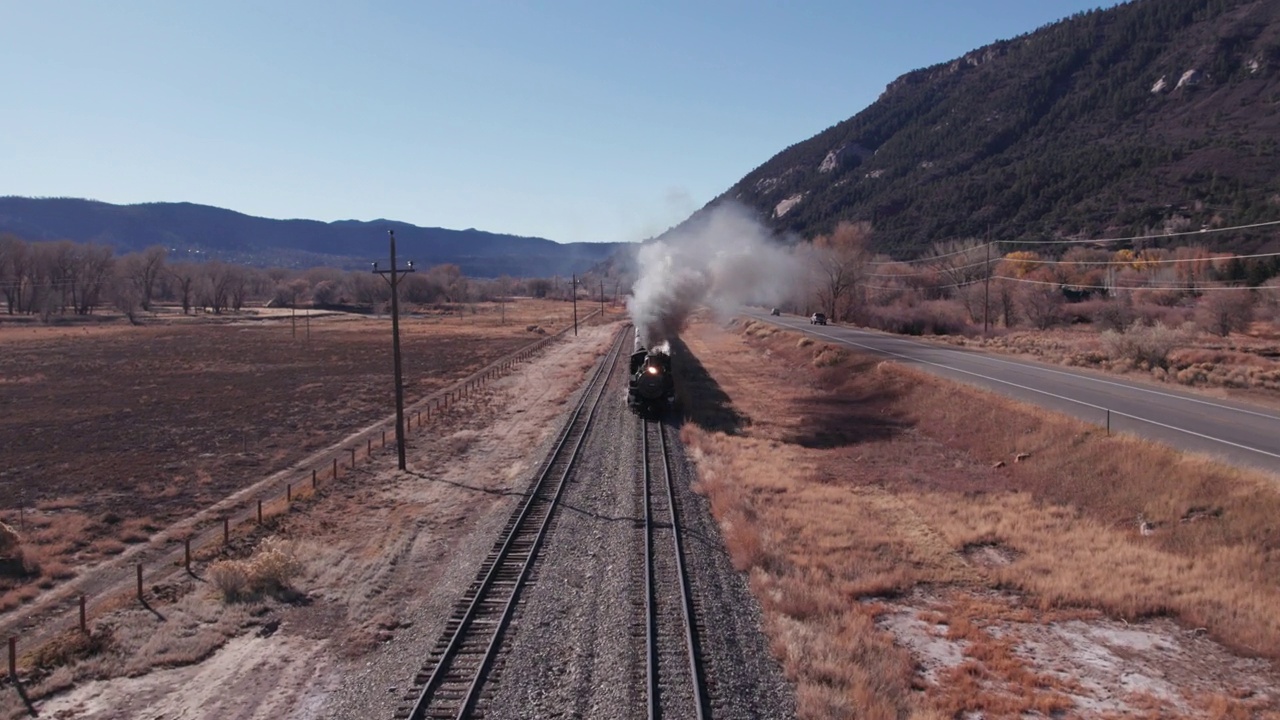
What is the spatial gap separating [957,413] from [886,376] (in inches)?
408

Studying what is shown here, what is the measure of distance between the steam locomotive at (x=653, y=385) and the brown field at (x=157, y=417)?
1331cm

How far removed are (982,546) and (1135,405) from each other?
571 inches

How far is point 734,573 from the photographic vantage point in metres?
16.3

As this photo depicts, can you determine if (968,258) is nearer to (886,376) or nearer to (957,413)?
(886,376)

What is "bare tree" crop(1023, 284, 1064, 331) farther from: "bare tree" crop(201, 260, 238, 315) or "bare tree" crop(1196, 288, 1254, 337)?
"bare tree" crop(201, 260, 238, 315)

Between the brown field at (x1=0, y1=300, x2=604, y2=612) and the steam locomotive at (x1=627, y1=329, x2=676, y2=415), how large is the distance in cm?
1331

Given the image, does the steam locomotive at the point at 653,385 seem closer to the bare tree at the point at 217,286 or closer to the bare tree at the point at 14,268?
the bare tree at the point at 217,286

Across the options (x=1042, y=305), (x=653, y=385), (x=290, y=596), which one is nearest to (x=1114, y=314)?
(x=1042, y=305)

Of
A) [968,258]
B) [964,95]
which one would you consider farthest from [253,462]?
[964,95]

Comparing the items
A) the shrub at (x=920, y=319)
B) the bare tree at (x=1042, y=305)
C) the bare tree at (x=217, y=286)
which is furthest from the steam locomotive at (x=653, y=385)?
the bare tree at (x=217, y=286)

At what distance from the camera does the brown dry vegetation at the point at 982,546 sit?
11.9 metres

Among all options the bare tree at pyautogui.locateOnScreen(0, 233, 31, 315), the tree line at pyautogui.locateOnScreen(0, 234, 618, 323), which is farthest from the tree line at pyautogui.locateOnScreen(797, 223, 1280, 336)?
the bare tree at pyautogui.locateOnScreen(0, 233, 31, 315)

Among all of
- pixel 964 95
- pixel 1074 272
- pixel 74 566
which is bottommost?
pixel 74 566

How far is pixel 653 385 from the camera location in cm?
3441
